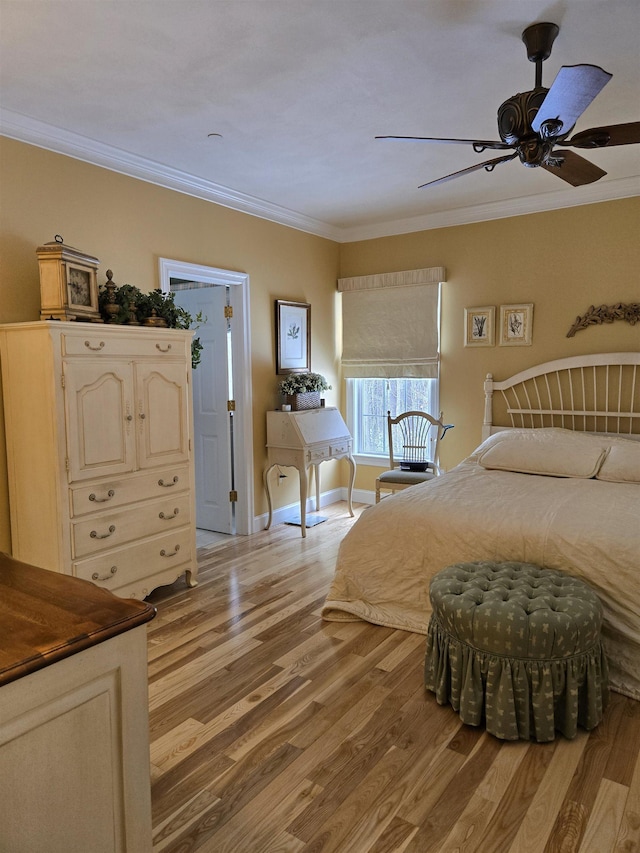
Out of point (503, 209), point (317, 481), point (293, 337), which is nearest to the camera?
point (503, 209)

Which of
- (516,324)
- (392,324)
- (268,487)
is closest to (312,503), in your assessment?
(268,487)

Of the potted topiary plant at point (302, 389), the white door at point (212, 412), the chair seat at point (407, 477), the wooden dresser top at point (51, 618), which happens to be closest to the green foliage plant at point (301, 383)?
the potted topiary plant at point (302, 389)

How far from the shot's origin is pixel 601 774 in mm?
1975

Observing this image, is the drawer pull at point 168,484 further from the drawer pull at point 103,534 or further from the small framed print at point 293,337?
the small framed print at point 293,337

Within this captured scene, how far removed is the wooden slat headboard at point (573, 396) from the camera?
4.27 metres

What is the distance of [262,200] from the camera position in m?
4.61

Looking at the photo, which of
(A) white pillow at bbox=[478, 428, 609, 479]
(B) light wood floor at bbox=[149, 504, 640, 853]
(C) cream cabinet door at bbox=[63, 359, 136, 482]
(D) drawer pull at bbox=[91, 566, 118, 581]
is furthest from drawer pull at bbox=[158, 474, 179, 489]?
(A) white pillow at bbox=[478, 428, 609, 479]

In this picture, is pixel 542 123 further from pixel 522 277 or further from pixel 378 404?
pixel 378 404

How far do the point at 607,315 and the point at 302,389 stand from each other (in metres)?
2.47

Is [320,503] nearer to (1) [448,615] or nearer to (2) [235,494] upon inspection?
(2) [235,494]

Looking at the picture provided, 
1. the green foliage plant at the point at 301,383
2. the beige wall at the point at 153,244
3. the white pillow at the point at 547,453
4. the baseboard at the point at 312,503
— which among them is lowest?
the baseboard at the point at 312,503

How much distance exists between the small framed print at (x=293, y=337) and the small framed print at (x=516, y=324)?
1.74 m

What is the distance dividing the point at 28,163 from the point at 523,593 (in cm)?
332

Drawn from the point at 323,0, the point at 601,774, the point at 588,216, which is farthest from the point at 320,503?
the point at 323,0
